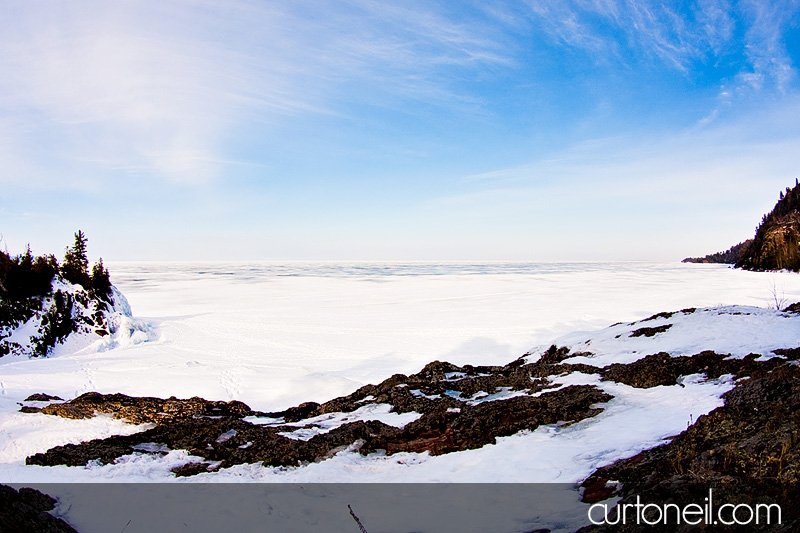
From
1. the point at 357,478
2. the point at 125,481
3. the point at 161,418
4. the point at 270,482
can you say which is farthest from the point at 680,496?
the point at 161,418

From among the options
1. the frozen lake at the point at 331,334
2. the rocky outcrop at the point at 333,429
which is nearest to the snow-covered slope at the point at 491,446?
the rocky outcrop at the point at 333,429

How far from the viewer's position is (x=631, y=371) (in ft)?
29.3

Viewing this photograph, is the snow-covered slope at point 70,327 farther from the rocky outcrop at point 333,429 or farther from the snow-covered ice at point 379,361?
the rocky outcrop at point 333,429

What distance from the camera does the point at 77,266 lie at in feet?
69.5

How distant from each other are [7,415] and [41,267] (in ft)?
48.9

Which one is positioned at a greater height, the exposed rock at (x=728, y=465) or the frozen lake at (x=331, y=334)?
the exposed rock at (x=728, y=465)

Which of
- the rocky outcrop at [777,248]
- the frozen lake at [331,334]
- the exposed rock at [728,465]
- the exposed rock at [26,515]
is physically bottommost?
the frozen lake at [331,334]

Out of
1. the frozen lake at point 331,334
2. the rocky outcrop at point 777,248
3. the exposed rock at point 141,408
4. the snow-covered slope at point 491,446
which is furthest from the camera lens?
the rocky outcrop at point 777,248

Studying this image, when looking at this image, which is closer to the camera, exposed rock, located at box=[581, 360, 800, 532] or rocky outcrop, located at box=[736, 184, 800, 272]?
exposed rock, located at box=[581, 360, 800, 532]

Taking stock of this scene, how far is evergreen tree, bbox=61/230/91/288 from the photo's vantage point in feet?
67.8

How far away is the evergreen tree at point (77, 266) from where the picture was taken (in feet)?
67.8

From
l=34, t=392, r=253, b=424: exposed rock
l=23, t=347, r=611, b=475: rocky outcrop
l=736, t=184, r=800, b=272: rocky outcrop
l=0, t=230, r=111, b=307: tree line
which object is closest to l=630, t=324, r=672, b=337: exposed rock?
l=23, t=347, r=611, b=475: rocky outcrop

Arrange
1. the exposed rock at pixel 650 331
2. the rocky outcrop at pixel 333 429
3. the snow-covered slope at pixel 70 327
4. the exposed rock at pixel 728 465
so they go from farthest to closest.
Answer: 1. the snow-covered slope at pixel 70 327
2. the exposed rock at pixel 650 331
3. the rocky outcrop at pixel 333 429
4. the exposed rock at pixel 728 465

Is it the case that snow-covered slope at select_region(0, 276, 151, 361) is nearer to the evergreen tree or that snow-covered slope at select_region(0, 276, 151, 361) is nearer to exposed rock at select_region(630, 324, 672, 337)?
the evergreen tree
